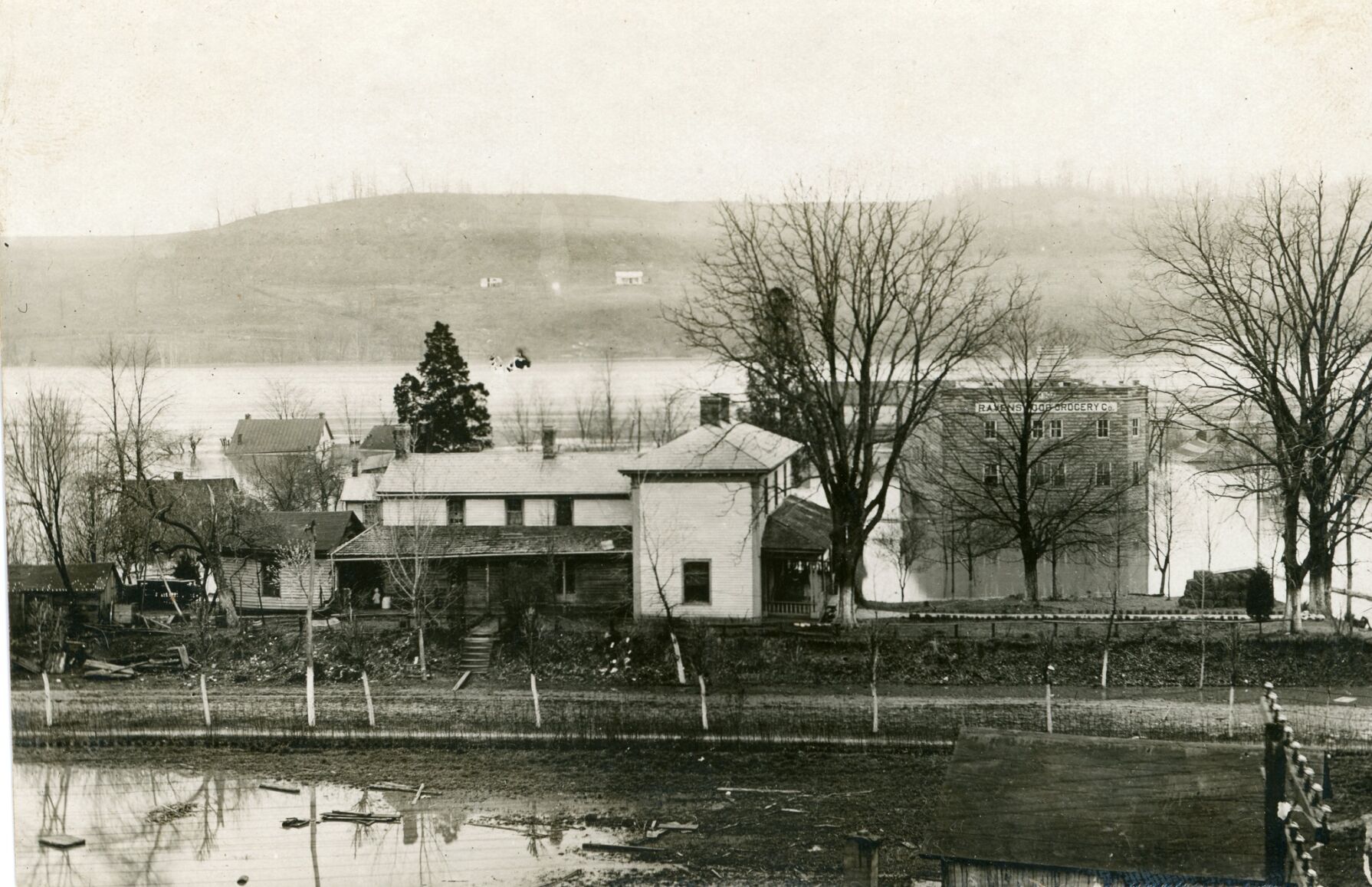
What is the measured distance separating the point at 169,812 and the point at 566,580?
2.87 metres

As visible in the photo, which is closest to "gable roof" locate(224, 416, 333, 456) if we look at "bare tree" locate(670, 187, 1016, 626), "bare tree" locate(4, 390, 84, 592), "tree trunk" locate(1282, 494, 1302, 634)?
"bare tree" locate(4, 390, 84, 592)

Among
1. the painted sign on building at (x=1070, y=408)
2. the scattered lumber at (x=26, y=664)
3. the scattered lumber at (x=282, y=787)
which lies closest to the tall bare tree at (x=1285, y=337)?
the painted sign on building at (x=1070, y=408)

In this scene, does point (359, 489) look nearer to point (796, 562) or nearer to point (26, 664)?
point (26, 664)

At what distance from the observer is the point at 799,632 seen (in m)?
6.06

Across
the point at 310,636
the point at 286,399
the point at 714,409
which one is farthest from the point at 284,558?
the point at 714,409

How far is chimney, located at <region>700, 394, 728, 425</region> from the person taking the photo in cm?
600

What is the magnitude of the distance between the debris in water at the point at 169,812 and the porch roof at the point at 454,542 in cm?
180

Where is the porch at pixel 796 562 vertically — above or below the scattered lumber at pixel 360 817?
above

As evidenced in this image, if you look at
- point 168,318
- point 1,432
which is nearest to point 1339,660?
point 168,318

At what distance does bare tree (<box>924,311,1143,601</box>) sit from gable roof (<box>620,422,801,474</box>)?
925mm

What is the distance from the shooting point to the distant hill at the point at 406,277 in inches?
229

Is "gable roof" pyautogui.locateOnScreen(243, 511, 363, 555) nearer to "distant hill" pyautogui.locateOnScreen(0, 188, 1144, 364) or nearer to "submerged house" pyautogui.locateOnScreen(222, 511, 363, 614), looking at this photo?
"submerged house" pyautogui.locateOnScreen(222, 511, 363, 614)

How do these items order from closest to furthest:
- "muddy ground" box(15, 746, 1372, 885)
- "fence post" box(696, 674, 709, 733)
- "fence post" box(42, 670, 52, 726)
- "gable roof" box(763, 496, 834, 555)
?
1. "muddy ground" box(15, 746, 1372, 885)
2. "gable roof" box(763, 496, 834, 555)
3. "fence post" box(696, 674, 709, 733)
4. "fence post" box(42, 670, 52, 726)

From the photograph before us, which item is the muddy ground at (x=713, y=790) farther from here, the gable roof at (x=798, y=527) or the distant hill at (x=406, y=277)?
the distant hill at (x=406, y=277)
